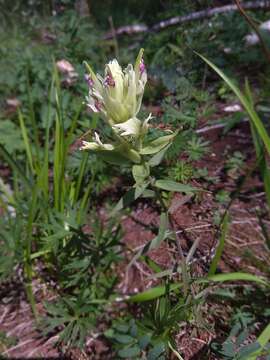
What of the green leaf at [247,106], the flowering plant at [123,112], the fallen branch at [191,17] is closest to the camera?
the flowering plant at [123,112]

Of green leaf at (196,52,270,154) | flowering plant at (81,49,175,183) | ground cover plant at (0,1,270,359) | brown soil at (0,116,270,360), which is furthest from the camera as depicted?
brown soil at (0,116,270,360)

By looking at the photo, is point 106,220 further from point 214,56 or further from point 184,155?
point 214,56

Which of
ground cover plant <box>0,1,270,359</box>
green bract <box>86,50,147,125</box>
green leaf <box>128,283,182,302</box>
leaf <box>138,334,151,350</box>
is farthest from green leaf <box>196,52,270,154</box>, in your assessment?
leaf <box>138,334,151,350</box>

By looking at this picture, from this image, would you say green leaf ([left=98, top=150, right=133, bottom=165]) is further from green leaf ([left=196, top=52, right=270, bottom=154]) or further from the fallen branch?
the fallen branch

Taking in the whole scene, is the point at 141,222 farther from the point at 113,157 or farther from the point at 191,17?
the point at 191,17

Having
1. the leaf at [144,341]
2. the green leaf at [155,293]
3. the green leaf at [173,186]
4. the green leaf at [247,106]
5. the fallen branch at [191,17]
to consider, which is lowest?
the leaf at [144,341]

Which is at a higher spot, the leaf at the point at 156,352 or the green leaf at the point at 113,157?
the green leaf at the point at 113,157

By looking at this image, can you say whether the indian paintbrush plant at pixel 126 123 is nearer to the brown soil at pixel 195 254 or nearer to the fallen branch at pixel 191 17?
the brown soil at pixel 195 254

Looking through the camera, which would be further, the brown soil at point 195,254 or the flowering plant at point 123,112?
the brown soil at point 195,254

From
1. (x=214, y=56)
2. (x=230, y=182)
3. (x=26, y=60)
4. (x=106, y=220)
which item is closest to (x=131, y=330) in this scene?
(x=106, y=220)

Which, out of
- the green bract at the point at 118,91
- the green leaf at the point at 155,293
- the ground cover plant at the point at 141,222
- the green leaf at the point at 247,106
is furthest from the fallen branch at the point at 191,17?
the green leaf at the point at 155,293
